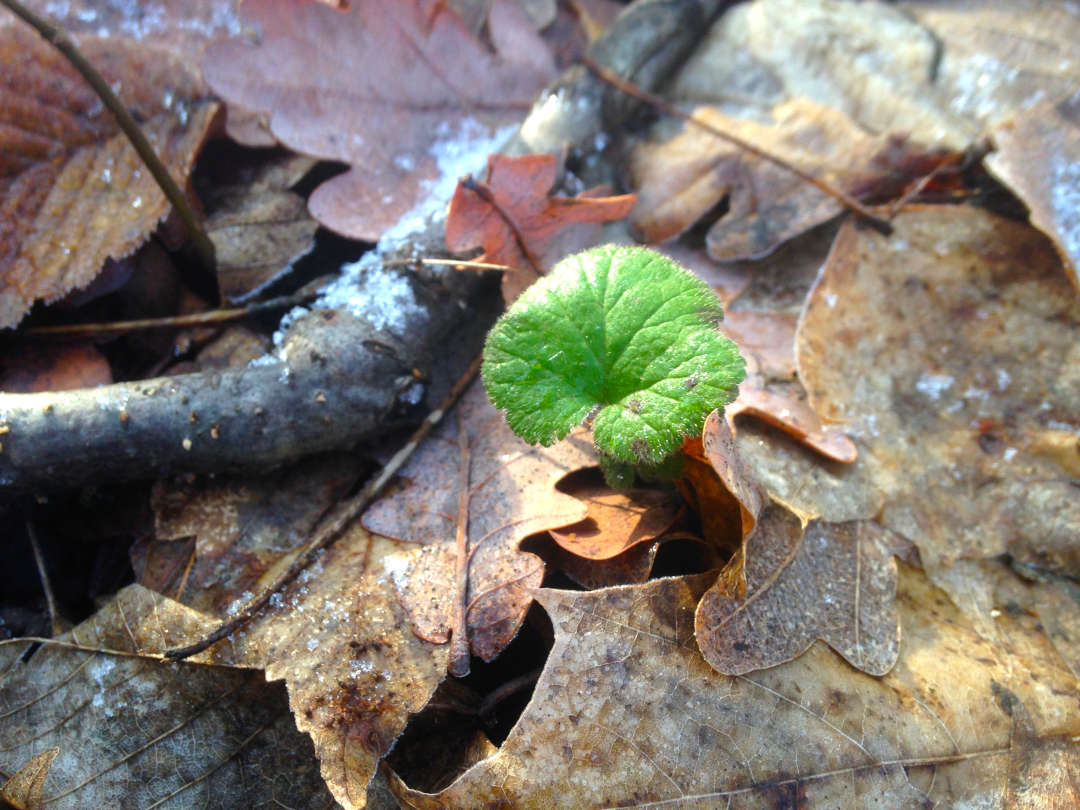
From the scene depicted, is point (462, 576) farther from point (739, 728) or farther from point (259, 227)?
point (259, 227)

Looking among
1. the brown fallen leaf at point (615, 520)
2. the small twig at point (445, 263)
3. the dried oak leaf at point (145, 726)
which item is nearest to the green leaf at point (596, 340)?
the brown fallen leaf at point (615, 520)

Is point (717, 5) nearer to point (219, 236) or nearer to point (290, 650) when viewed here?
point (219, 236)

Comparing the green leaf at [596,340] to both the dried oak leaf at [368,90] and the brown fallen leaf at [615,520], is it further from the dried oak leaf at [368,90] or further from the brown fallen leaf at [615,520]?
the dried oak leaf at [368,90]

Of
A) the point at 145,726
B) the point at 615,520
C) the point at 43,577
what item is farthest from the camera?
the point at 43,577

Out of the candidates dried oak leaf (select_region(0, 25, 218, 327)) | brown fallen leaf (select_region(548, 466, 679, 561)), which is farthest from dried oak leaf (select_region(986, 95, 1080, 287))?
dried oak leaf (select_region(0, 25, 218, 327))

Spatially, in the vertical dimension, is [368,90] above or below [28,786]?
above

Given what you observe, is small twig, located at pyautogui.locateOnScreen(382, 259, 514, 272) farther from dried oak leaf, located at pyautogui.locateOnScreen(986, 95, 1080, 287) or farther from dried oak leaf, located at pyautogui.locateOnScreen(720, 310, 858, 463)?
dried oak leaf, located at pyautogui.locateOnScreen(986, 95, 1080, 287)

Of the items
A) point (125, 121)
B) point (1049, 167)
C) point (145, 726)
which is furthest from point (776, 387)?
point (125, 121)
